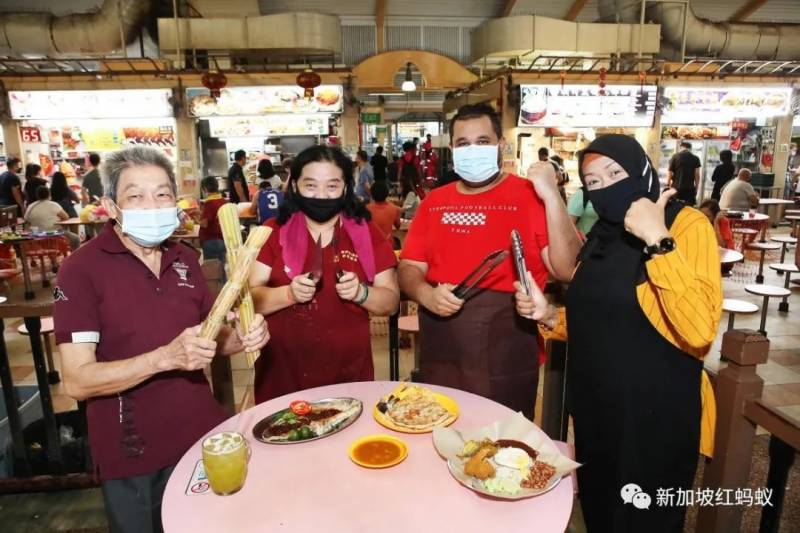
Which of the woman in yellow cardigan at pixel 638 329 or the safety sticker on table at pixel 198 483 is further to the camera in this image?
the woman in yellow cardigan at pixel 638 329

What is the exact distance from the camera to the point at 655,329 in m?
1.58

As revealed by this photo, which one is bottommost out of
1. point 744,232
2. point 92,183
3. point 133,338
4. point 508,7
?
point 744,232

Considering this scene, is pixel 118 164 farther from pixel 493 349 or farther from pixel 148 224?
pixel 493 349

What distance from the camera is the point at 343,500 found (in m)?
1.33

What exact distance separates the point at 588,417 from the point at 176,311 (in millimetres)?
1467

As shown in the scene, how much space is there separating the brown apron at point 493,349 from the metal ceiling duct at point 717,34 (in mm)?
10577

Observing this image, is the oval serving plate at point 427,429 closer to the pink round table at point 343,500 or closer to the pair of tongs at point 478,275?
the pink round table at point 343,500

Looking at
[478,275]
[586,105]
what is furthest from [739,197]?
[478,275]

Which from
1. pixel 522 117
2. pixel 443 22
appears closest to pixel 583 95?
pixel 522 117

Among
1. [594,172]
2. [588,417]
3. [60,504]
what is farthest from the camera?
[60,504]

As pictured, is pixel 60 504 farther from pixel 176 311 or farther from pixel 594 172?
pixel 594 172

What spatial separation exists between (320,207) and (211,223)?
4.92 metres

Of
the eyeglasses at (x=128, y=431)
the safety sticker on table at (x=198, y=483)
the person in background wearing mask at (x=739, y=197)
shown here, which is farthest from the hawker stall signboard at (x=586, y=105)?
the safety sticker on table at (x=198, y=483)

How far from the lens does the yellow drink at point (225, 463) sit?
1312 mm
